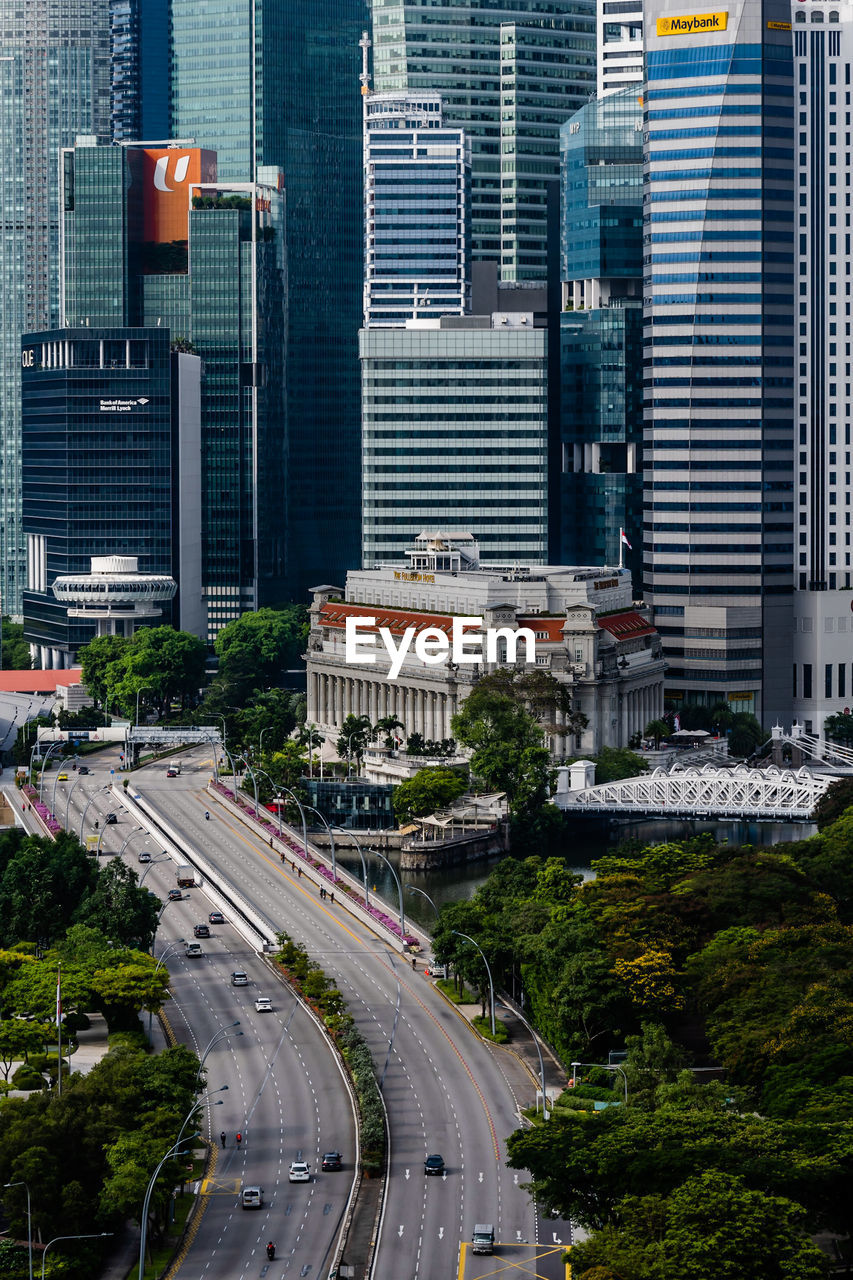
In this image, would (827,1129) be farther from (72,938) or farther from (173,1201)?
(72,938)

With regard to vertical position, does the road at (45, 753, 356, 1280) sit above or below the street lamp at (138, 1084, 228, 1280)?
below

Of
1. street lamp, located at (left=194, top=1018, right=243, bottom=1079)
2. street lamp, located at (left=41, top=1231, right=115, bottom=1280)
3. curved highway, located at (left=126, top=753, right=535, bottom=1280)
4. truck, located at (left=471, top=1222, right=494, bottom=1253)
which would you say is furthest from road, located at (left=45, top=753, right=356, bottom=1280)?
truck, located at (left=471, top=1222, right=494, bottom=1253)

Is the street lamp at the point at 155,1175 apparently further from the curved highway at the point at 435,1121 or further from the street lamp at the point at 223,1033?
the street lamp at the point at 223,1033

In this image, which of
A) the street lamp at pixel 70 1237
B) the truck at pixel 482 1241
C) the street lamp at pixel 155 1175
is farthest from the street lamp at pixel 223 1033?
the truck at pixel 482 1241

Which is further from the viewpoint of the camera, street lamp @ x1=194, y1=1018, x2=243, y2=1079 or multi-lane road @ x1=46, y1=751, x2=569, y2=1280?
street lamp @ x1=194, y1=1018, x2=243, y2=1079

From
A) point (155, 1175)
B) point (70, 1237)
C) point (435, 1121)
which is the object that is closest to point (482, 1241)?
point (155, 1175)

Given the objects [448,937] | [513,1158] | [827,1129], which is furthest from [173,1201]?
[448,937]

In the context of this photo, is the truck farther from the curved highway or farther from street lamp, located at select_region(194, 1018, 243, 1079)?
street lamp, located at select_region(194, 1018, 243, 1079)
